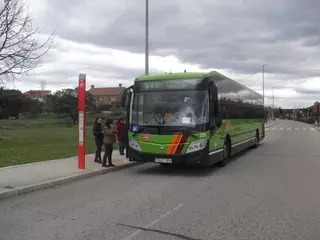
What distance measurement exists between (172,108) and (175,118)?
332mm

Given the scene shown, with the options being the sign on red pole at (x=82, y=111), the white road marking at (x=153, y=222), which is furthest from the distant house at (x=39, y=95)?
the white road marking at (x=153, y=222)

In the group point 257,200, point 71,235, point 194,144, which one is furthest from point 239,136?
point 71,235

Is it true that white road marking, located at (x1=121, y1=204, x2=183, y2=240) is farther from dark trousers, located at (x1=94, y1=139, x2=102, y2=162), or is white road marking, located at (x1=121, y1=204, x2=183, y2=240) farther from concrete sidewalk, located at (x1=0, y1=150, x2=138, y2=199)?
dark trousers, located at (x1=94, y1=139, x2=102, y2=162)

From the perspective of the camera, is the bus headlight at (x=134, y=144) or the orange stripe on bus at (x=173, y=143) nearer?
the orange stripe on bus at (x=173, y=143)

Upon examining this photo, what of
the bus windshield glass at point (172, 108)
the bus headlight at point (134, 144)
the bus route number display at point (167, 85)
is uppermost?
the bus route number display at point (167, 85)

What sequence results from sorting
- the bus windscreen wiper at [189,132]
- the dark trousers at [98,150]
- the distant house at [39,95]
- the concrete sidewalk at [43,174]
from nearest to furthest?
the concrete sidewalk at [43,174] < the bus windscreen wiper at [189,132] < the dark trousers at [98,150] < the distant house at [39,95]

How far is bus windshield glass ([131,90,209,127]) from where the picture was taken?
11859mm

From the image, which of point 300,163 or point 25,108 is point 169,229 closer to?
point 300,163

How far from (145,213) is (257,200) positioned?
253 cm

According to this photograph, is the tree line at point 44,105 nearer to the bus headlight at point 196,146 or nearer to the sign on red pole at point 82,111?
the sign on red pole at point 82,111

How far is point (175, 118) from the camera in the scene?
A: 39.2 ft

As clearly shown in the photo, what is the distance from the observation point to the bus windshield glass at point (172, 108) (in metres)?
11.9

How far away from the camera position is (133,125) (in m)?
12.4

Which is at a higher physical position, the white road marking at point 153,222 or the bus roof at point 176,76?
the bus roof at point 176,76
